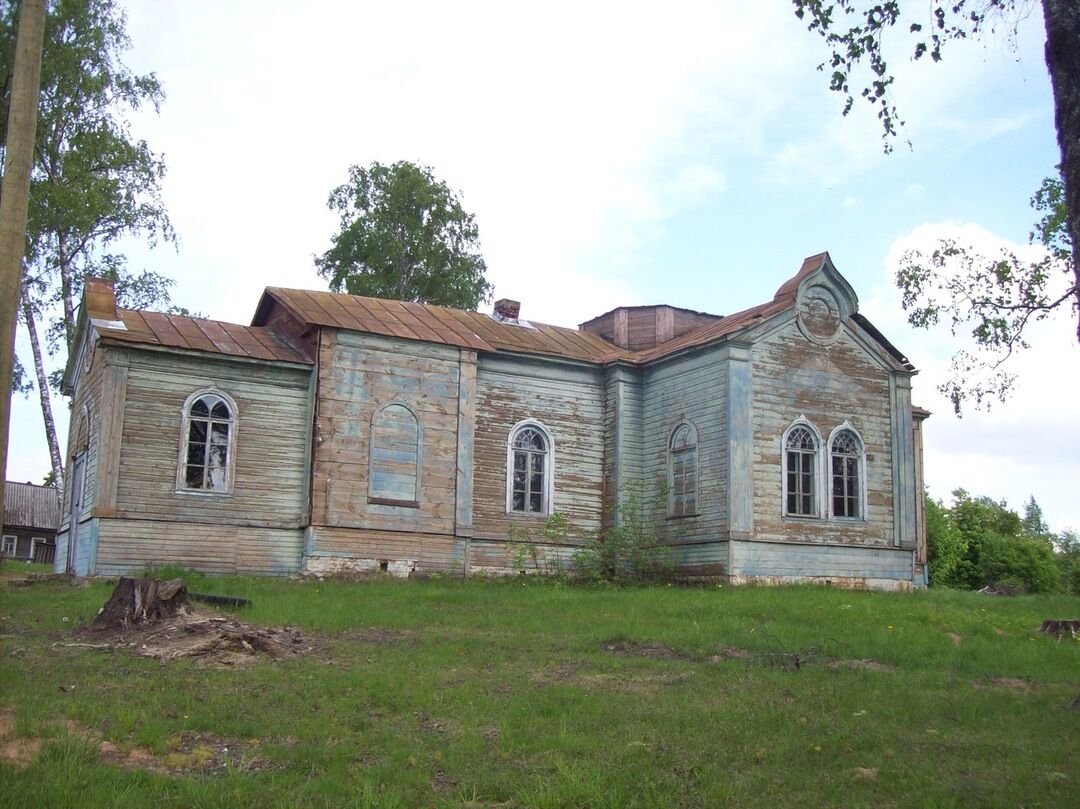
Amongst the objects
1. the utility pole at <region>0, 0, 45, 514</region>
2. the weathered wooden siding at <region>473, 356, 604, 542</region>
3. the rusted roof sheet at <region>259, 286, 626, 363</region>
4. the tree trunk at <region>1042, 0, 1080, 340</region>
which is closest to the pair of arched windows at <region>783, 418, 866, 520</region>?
the weathered wooden siding at <region>473, 356, 604, 542</region>

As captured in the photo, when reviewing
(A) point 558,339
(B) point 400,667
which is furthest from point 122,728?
(A) point 558,339

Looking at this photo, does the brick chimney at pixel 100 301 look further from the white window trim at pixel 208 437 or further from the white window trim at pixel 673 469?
the white window trim at pixel 673 469

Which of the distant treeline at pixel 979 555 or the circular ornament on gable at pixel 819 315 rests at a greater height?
the circular ornament on gable at pixel 819 315

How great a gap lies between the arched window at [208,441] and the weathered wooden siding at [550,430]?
15.8 feet

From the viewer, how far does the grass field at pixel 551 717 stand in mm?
7332

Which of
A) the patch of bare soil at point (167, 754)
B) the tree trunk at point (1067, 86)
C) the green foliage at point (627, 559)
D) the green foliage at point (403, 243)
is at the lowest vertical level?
the patch of bare soil at point (167, 754)

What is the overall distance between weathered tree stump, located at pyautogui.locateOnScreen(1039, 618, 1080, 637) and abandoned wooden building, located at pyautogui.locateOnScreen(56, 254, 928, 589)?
6.15 meters

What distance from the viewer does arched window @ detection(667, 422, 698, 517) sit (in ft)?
69.7

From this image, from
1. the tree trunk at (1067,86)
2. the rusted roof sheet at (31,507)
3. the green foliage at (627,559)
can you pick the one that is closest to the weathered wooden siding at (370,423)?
the green foliage at (627,559)

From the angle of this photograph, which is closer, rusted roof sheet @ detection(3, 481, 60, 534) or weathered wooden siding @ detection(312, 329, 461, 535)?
weathered wooden siding @ detection(312, 329, 461, 535)

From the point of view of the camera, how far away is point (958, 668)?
11.5 m

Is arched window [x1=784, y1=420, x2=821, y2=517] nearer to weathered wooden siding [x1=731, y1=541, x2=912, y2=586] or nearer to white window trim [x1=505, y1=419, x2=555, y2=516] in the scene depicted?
weathered wooden siding [x1=731, y1=541, x2=912, y2=586]

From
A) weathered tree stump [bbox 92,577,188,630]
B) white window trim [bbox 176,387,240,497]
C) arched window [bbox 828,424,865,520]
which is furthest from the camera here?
arched window [bbox 828,424,865,520]

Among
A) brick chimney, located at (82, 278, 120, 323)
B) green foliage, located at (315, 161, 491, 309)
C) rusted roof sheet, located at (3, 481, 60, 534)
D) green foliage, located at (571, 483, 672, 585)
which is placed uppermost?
green foliage, located at (315, 161, 491, 309)
